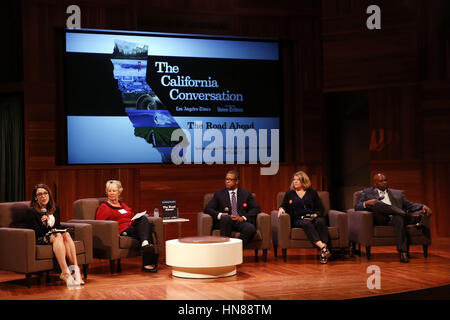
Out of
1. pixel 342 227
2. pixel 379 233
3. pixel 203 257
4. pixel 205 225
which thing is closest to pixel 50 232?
pixel 203 257

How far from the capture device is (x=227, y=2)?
28.3 feet

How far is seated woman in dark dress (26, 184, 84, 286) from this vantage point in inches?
225

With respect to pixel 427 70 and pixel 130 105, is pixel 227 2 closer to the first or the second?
pixel 130 105

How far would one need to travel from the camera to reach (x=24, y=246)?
18.4ft

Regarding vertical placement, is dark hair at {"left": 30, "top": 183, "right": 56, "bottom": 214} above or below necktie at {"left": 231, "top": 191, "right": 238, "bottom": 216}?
above

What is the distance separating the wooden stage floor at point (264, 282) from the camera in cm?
526

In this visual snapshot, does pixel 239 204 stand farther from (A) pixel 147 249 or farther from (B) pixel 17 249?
(B) pixel 17 249

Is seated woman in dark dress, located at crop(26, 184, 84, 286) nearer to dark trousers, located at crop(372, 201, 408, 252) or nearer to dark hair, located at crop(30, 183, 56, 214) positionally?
dark hair, located at crop(30, 183, 56, 214)

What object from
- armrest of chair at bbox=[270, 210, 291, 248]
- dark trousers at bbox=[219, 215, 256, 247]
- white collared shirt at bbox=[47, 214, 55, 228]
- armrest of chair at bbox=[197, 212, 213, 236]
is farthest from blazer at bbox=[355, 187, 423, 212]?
white collared shirt at bbox=[47, 214, 55, 228]

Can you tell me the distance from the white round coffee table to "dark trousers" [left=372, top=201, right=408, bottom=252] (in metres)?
1.80

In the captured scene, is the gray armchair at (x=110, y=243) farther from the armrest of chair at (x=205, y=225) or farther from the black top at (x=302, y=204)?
the black top at (x=302, y=204)

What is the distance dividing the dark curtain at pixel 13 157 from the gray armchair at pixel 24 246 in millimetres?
1858

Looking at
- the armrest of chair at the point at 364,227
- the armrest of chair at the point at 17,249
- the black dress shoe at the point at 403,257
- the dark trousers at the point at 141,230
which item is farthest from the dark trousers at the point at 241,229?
the armrest of chair at the point at 17,249
